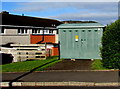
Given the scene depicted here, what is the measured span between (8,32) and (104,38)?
46.0 feet

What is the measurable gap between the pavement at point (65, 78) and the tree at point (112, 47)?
0.53 m

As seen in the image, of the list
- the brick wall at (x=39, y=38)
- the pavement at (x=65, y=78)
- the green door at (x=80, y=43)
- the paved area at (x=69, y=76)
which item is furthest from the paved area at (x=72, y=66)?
the brick wall at (x=39, y=38)

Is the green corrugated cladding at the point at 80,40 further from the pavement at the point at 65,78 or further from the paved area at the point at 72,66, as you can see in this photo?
the pavement at the point at 65,78

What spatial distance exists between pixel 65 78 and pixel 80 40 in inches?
219

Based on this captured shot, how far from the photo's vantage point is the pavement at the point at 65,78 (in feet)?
27.0

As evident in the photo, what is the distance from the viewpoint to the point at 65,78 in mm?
9000

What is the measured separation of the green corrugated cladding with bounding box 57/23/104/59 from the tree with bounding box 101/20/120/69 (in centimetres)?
276

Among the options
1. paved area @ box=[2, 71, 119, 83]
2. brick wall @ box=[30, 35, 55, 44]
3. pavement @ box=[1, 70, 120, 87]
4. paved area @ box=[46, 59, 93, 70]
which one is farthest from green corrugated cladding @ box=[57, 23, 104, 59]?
brick wall @ box=[30, 35, 55, 44]

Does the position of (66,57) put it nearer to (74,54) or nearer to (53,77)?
(74,54)

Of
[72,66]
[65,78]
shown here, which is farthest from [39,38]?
[65,78]

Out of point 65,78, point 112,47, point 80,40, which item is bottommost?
point 65,78

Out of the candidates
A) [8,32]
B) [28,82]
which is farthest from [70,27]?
[8,32]

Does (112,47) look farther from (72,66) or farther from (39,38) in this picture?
(39,38)

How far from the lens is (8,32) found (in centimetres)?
2334
